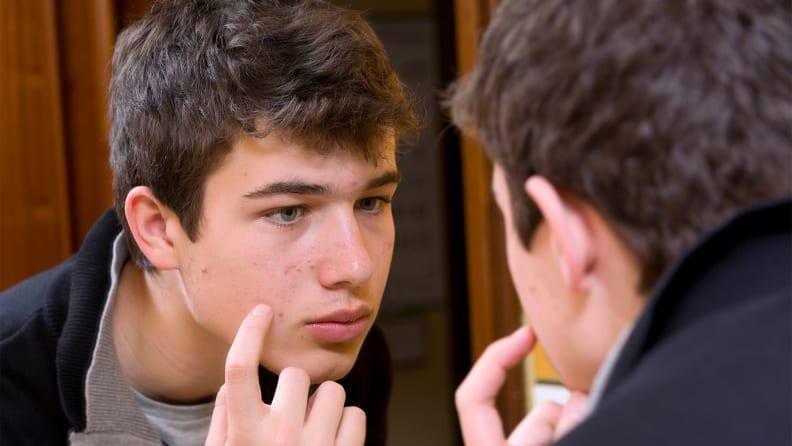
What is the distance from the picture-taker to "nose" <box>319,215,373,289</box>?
51.8 inches

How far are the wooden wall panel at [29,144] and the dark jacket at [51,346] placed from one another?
0.83m

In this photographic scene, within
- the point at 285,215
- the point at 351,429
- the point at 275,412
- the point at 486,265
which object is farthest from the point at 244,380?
the point at 486,265

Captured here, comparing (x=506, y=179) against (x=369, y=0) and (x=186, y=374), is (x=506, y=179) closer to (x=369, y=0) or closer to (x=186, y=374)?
(x=186, y=374)

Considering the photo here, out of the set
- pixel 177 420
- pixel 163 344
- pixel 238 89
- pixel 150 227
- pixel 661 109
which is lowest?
pixel 177 420

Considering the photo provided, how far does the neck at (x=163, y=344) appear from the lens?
161cm

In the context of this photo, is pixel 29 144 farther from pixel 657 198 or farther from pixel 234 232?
pixel 657 198

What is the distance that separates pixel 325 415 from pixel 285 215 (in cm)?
31

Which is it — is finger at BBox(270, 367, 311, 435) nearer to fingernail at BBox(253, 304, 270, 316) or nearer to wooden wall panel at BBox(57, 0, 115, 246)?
fingernail at BBox(253, 304, 270, 316)

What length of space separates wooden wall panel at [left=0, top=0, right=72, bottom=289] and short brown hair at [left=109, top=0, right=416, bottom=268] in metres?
1.03

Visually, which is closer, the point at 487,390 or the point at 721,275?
the point at 721,275

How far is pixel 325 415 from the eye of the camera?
122cm

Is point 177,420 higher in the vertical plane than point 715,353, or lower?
lower

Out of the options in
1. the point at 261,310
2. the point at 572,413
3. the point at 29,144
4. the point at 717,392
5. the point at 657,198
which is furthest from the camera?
the point at 29,144

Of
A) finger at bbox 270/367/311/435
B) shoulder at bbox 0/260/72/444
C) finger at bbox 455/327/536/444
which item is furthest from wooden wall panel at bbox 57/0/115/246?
finger at bbox 455/327/536/444
